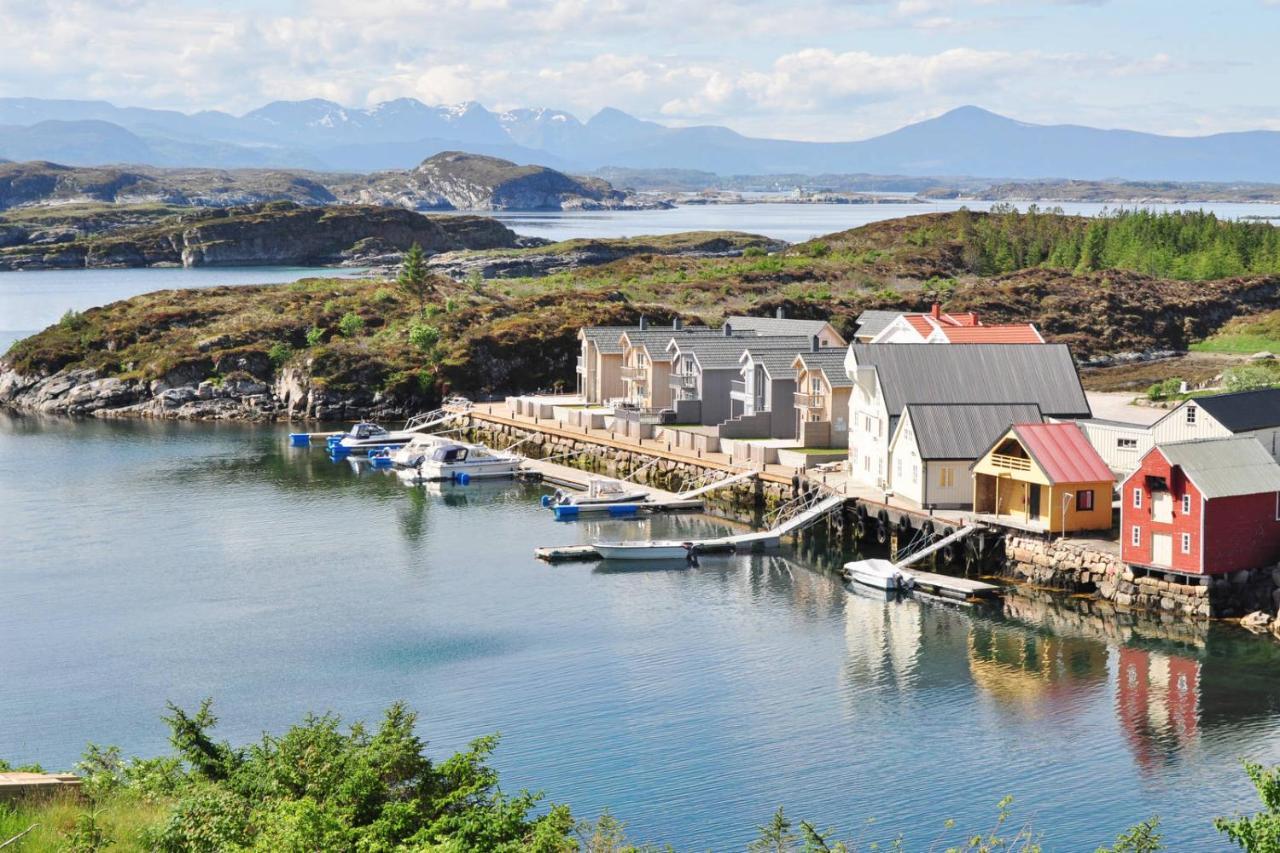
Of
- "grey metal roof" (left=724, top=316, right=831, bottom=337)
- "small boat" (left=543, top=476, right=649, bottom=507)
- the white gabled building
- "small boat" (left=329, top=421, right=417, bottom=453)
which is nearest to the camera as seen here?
the white gabled building

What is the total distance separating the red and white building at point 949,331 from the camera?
58.7 metres

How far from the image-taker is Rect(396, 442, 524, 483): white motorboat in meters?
62.5

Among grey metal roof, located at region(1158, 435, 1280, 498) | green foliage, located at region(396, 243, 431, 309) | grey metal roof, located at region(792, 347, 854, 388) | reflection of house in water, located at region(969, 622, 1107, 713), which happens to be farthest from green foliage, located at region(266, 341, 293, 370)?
grey metal roof, located at region(1158, 435, 1280, 498)

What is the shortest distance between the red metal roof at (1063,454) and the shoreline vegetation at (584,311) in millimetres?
35118

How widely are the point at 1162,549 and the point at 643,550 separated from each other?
16.0 m

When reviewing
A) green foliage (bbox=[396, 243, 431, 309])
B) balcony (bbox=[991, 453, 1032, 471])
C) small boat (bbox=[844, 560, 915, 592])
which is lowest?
small boat (bbox=[844, 560, 915, 592])

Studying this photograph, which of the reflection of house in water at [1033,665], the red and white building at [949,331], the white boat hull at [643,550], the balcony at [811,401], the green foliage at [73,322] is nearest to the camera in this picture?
the reflection of house in water at [1033,665]

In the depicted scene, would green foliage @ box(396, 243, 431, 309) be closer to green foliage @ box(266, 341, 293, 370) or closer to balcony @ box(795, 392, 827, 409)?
green foliage @ box(266, 341, 293, 370)

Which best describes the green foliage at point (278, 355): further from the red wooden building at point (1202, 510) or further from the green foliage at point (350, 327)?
the red wooden building at point (1202, 510)

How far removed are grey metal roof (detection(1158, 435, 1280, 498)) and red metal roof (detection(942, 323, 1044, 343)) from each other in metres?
17.9

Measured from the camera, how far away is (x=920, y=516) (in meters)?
46.2

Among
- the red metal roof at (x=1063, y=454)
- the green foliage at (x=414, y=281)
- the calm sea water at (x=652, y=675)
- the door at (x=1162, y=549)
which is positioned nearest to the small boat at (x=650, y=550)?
the calm sea water at (x=652, y=675)

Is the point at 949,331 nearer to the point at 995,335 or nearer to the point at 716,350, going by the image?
the point at 995,335

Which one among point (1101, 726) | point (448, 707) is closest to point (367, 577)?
point (448, 707)
